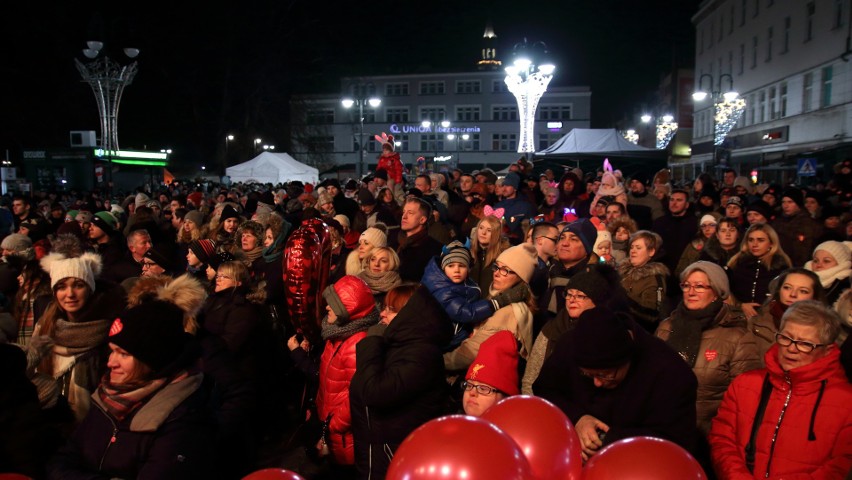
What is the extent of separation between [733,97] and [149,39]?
31.8 metres

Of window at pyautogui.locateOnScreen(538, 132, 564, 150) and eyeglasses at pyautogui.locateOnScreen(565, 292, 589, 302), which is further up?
window at pyautogui.locateOnScreen(538, 132, 564, 150)

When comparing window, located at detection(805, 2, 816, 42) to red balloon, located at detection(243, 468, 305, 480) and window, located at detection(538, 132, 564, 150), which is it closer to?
red balloon, located at detection(243, 468, 305, 480)

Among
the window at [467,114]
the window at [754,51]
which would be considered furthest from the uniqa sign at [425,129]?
the window at [754,51]

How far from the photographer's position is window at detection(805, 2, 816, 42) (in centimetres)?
2891

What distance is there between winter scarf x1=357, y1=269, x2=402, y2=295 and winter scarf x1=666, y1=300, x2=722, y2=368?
6.52ft

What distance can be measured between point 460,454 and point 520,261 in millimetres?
2629

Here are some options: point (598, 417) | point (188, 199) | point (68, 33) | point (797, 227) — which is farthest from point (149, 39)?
point (598, 417)

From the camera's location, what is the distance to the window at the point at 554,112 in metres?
77.1

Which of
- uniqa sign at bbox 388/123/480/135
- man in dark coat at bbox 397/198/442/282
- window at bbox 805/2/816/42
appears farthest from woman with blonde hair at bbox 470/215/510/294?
uniqa sign at bbox 388/123/480/135

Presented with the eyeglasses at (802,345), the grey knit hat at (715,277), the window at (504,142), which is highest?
the window at (504,142)

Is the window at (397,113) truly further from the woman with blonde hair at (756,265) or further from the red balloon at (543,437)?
the red balloon at (543,437)

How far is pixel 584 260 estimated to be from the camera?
5.32 m

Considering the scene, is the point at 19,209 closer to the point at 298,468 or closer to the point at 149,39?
the point at 298,468

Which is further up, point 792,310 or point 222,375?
point 792,310
